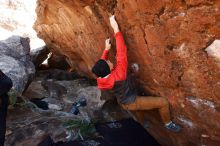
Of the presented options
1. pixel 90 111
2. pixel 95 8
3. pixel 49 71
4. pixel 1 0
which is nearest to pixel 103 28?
pixel 95 8

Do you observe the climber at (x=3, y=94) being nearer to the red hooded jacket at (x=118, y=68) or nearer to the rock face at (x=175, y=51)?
the red hooded jacket at (x=118, y=68)

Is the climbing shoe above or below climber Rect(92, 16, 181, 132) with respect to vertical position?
below

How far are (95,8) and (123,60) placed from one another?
45.5 inches

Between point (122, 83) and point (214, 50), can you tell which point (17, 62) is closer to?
point (122, 83)

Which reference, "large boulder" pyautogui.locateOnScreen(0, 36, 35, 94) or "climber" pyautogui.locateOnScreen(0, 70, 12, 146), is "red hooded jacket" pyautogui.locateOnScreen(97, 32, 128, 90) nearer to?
"climber" pyautogui.locateOnScreen(0, 70, 12, 146)

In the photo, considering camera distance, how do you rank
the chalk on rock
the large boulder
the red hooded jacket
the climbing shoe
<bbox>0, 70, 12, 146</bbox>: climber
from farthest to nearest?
the large boulder < the climbing shoe < <bbox>0, 70, 12, 146</bbox>: climber < the red hooded jacket < the chalk on rock

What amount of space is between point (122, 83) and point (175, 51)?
3.66 feet

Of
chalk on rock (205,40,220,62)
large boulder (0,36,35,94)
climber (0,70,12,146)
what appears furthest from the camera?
large boulder (0,36,35,94)

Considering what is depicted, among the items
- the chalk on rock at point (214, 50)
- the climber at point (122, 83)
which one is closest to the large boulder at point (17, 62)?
the climber at point (122, 83)

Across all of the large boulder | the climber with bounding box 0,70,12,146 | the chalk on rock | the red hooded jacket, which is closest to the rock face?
the chalk on rock

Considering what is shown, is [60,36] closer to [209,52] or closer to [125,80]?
[125,80]

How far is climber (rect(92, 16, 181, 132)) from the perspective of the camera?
543 cm

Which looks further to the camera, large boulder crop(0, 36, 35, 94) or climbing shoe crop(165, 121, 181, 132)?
large boulder crop(0, 36, 35, 94)

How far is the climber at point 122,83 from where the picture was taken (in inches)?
214
